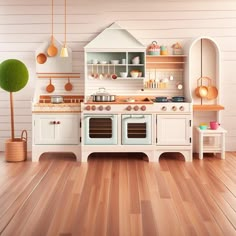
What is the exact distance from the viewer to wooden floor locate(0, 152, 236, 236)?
12.0 feet

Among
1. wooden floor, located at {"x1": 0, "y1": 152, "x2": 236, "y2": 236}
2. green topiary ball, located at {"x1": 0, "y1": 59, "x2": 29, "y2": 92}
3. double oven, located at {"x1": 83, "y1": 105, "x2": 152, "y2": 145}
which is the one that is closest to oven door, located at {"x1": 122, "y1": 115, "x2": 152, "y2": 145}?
double oven, located at {"x1": 83, "y1": 105, "x2": 152, "y2": 145}

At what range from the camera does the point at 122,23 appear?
702cm

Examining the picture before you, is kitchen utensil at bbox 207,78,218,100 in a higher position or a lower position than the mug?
higher

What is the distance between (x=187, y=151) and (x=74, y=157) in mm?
1673

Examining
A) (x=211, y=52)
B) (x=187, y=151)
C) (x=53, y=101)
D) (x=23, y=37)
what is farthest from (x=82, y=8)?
(x=187, y=151)

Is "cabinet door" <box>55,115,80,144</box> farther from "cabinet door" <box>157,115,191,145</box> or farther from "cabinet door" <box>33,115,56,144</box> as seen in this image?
"cabinet door" <box>157,115,191,145</box>

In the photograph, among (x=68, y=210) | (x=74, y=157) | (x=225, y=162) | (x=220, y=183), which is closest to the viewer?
(x=68, y=210)

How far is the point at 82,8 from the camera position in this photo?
23.1 feet

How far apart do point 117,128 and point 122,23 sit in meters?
1.70

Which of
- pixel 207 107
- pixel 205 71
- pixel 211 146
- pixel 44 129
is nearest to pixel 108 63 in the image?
pixel 44 129

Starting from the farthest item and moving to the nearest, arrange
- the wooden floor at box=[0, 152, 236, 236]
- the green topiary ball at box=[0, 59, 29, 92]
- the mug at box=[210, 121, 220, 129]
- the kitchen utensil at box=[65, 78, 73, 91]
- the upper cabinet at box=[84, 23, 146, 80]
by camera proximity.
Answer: the kitchen utensil at box=[65, 78, 73, 91]
the upper cabinet at box=[84, 23, 146, 80]
the mug at box=[210, 121, 220, 129]
the green topiary ball at box=[0, 59, 29, 92]
the wooden floor at box=[0, 152, 236, 236]

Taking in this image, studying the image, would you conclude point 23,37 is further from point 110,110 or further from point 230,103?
point 230,103

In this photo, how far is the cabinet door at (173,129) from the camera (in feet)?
21.2

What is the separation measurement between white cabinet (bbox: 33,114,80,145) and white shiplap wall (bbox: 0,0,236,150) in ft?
3.16
